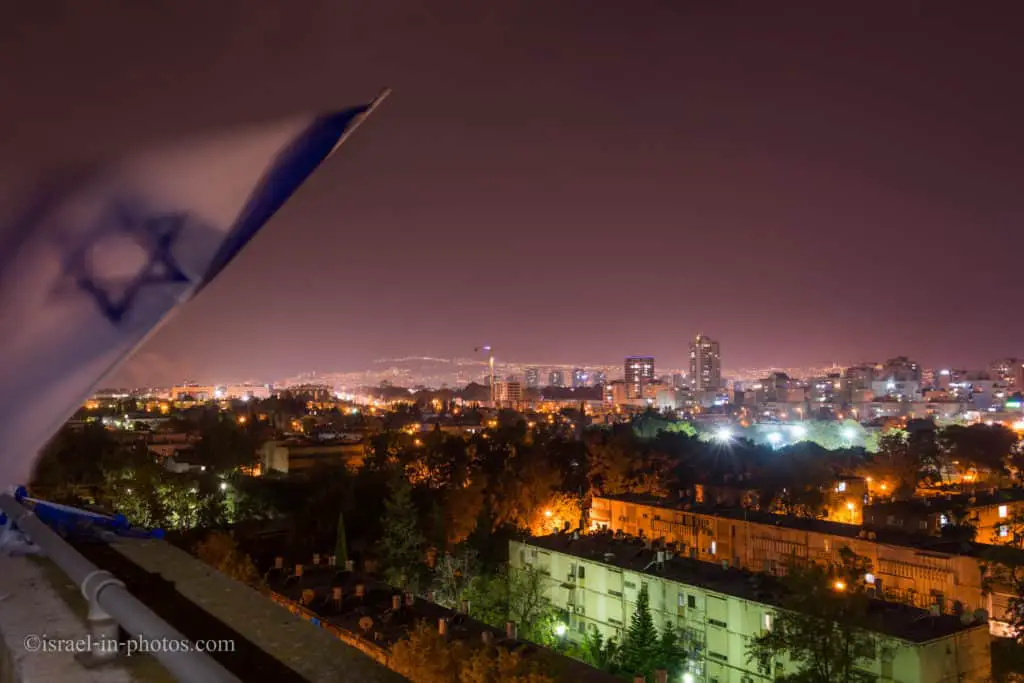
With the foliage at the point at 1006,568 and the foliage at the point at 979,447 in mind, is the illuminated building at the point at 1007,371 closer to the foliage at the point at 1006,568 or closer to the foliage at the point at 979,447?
the foliage at the point at 979,447

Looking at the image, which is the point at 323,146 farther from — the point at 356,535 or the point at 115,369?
the point at 356,535

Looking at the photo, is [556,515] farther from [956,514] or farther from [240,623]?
[240,623]

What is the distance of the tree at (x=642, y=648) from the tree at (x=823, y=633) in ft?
5.22

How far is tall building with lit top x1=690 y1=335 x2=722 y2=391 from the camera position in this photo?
112 m

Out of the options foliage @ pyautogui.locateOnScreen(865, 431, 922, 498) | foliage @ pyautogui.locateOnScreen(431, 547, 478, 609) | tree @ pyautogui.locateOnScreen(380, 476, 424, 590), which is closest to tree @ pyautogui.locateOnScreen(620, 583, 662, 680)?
foliage @ pyautogui.locateOnScreen(431, 547, 478, 609)

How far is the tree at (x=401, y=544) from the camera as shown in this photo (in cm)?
1445

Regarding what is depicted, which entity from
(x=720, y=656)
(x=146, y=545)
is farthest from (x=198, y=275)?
(x=720, y=656)

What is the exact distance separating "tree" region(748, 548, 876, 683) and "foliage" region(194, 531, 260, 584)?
21.0ft

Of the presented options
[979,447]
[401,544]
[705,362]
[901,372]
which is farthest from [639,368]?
[401,544]

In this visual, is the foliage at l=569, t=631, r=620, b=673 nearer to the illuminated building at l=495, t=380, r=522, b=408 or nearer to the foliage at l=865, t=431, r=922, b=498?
the foliage at l=865, t=431, r=922, b=498

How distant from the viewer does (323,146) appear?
0.87 m

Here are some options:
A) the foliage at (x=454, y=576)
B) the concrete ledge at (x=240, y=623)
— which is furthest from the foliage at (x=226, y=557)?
the concrete ledge at (x=240, y=623)

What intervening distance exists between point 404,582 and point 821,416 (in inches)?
2269

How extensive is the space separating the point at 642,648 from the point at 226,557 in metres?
5.59
